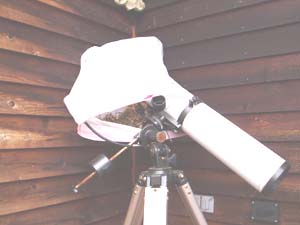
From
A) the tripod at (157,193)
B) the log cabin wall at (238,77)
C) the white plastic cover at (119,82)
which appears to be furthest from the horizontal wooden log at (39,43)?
the tripod at (157,193)

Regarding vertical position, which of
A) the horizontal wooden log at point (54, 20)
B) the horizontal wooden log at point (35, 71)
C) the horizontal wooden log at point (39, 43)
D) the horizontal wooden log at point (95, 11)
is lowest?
the horizontal wooden log at point (35, 71)

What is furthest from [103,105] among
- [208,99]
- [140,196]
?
[208,99]

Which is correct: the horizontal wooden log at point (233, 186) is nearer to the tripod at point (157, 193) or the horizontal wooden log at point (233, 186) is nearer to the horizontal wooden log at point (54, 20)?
the tripod at point (157, 193)

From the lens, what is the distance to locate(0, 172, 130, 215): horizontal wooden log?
135 centimetres

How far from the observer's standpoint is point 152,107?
4.16 feet

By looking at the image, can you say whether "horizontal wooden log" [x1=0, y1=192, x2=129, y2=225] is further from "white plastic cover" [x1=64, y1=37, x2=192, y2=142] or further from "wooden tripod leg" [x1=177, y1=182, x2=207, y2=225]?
"wooden tripod leg" [x1=177, y1=182, x2=207, y2=225]

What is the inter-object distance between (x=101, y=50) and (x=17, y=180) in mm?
643

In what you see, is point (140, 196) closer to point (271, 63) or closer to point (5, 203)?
point (5, 203)

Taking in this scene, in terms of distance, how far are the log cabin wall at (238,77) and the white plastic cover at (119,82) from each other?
17.1 inches

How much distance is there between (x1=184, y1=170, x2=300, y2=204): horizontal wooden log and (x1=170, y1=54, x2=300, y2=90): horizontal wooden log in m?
0.46

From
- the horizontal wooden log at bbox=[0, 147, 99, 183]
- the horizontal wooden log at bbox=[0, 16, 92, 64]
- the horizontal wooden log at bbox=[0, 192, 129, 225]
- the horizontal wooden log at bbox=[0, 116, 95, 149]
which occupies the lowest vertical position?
the horizontal wooden log at bbox=[0, 192, 129, 225]

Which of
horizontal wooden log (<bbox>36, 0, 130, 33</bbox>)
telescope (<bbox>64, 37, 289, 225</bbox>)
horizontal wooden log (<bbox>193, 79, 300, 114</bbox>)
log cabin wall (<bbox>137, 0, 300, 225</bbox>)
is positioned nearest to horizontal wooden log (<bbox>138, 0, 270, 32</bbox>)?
log cabin wall (<bbox>137, 0, 300, 225</bbox>)

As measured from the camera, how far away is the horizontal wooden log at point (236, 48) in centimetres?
150

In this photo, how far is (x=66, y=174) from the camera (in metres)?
1.58
